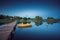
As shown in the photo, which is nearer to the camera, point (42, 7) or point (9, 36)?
→ point (9, 36)

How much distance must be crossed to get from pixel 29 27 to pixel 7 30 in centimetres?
29

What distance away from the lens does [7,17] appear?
1702 millimetres

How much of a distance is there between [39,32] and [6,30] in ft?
1.43

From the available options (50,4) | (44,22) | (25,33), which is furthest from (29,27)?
(50,4)

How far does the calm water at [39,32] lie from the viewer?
170 centimetres

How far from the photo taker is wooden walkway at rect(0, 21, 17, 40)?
1610mm

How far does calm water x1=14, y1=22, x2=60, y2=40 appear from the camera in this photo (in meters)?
1.70

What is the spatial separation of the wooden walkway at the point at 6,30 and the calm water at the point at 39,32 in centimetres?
9

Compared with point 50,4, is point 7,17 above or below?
below

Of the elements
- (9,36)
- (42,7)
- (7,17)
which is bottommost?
(9,36)

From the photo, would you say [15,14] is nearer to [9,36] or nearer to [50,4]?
[9,36]

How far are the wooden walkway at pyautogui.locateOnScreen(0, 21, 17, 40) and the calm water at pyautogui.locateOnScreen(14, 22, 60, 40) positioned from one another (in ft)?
0.28

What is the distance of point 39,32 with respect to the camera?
1719 millimetres

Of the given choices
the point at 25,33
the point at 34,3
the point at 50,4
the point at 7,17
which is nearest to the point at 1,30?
the point at 7,17
